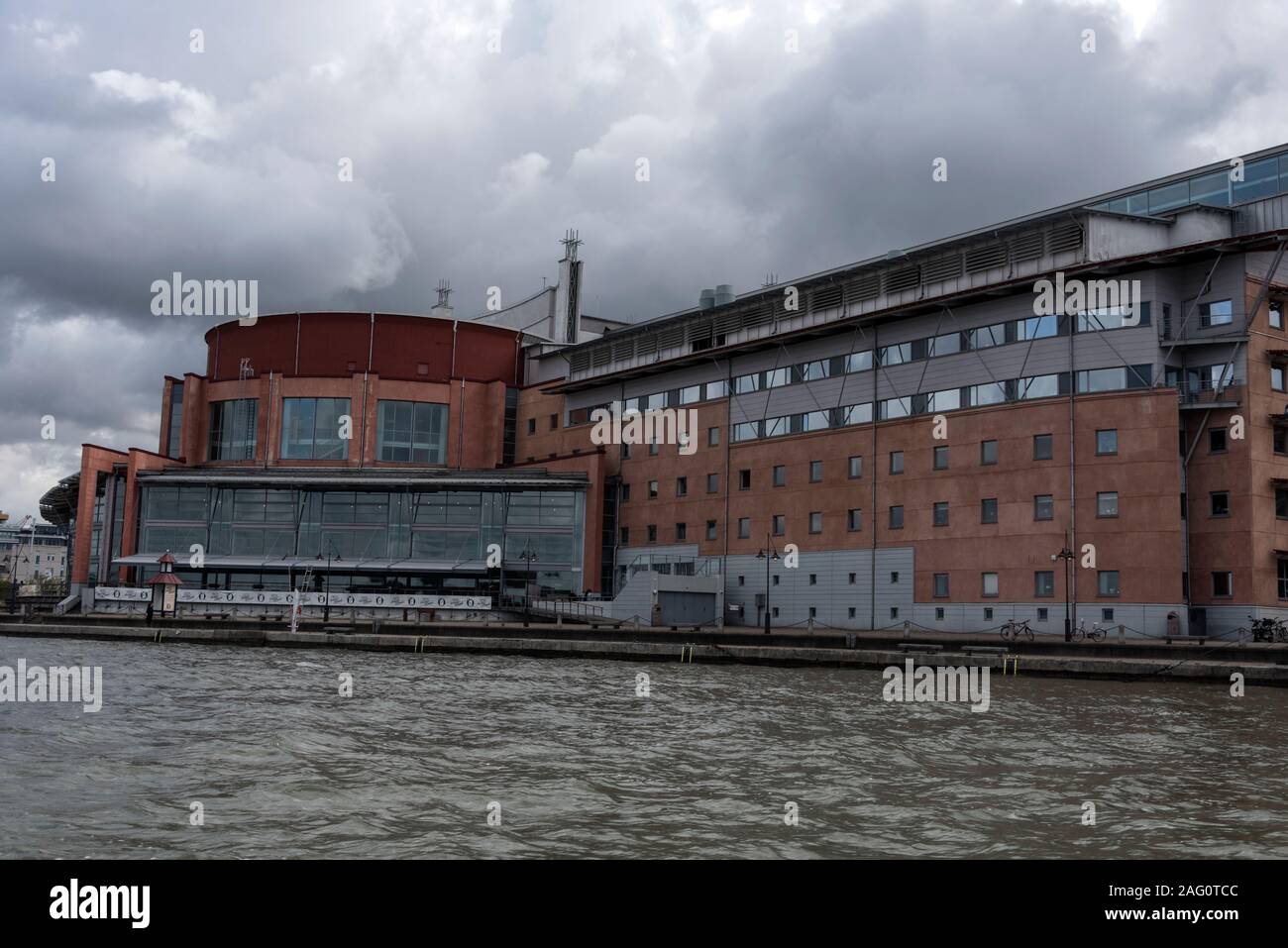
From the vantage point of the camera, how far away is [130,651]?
48.4 metres

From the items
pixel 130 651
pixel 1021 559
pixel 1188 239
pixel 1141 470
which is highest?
pixel 1188 239

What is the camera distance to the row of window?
93.3 m

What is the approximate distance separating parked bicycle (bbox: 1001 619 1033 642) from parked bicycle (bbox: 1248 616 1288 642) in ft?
30.3

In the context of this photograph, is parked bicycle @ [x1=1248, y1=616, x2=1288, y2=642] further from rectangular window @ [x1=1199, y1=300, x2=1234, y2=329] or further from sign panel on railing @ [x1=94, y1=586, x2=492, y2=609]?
sign panel on railing @ [x1=94, y1=586, x2=492, y2=609]

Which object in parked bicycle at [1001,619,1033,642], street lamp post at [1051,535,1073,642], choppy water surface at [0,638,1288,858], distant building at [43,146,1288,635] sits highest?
distant building at [43,146,1288,635]

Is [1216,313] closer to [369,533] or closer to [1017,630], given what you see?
[1017,630]

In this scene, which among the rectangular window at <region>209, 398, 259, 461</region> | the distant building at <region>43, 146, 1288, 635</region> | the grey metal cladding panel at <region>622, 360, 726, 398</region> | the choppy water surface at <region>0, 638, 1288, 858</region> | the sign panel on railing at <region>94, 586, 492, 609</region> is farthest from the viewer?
the rectangular window at <region>209, 398, 259, 461</region>

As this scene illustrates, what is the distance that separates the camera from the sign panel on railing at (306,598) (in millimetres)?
74250

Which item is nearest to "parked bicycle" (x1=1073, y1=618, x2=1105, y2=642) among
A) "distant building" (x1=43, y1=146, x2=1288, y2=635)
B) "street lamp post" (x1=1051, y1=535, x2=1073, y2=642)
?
"street lamp post" (x1=1051, y1=535, x2=1073, y2=642)

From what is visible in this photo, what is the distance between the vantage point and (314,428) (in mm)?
93875

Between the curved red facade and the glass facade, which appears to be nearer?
the glass facade
